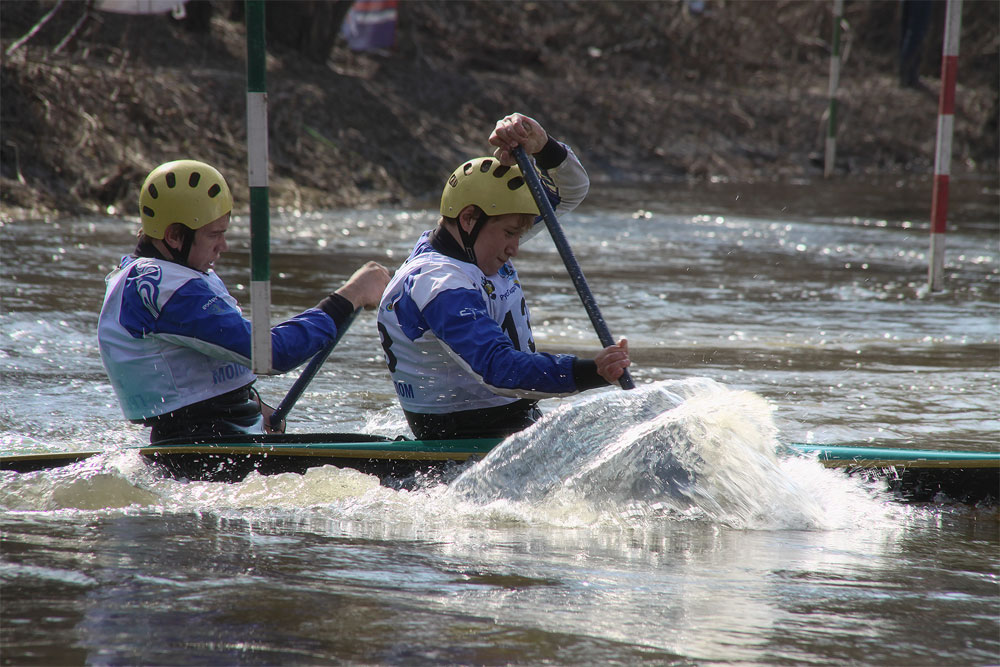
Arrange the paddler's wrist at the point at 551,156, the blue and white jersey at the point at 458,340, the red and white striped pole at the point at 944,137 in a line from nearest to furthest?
the blue and white jersey at the point at 458,340 < the paddler's wrist at the point at 551,156 < the red and white striped pole at the point at 944,137

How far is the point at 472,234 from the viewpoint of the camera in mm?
4098

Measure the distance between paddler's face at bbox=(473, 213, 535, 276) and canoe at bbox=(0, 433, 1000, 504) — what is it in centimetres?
59

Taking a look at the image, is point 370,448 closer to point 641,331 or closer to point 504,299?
point 504,299

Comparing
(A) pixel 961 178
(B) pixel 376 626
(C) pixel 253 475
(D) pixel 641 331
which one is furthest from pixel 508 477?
(A) pixel 961 178

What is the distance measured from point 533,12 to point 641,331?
14844 millimetres

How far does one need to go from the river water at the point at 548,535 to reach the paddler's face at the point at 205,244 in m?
0.68

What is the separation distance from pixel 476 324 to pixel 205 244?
40.7 inches

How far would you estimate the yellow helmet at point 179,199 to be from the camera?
412 centimetres

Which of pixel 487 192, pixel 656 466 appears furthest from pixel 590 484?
pixel 487 192

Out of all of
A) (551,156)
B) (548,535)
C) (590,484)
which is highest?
(551,156)

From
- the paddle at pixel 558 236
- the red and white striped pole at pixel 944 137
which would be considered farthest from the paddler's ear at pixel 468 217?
the red and white striped pole at pixel 944 137

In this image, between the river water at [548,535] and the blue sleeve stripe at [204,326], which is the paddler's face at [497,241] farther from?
the blue sleeve stripe at [204,326]

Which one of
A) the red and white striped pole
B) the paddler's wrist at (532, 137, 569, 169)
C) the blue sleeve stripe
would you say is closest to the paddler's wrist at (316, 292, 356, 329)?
the blue sleeve stripe

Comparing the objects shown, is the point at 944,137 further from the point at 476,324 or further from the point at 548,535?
the point at 548,535
